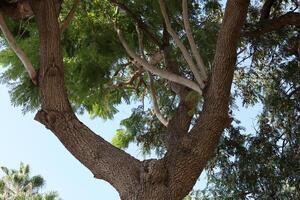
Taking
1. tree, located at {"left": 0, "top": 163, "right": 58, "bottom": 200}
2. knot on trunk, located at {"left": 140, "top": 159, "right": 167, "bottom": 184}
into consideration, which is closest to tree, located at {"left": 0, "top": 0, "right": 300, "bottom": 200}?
knot on trunk, located at {"left": 140, "top": 159, "right": 167, "bottom": 184}

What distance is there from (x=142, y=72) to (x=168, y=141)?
6.72ft

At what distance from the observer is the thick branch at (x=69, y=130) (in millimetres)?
3504

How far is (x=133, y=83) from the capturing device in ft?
19.6

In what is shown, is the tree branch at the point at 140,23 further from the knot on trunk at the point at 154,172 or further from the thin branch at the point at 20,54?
the knot on trunk at the point at 154,172

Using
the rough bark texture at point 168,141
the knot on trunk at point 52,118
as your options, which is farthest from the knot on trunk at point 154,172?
the knot on trunk at point 52,118

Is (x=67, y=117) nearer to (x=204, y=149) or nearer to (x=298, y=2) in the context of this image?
(x=204, y=149)

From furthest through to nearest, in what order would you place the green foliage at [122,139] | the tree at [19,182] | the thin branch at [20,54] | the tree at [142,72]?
the tree at [19,182], the green foliage at [122,139], the thin branch at [20,54], the tree at [142,72]

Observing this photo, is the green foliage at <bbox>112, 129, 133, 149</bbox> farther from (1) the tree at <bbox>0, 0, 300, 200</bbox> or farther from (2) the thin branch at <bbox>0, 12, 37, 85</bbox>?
(2) the thin branch at <bbox>0, 12, 37, 85</bbox>

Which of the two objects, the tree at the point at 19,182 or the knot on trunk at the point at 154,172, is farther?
the tree at the point at 19,182

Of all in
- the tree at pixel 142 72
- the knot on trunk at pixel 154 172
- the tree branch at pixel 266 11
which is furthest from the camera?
the tree branch at pixel 266 11

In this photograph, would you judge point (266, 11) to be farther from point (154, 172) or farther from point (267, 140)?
point (154, 172)

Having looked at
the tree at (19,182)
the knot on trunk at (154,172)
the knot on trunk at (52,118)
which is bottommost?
the knot on trunk at (154,172)

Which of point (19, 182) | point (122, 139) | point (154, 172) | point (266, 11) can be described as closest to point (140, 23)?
point (266, 11)

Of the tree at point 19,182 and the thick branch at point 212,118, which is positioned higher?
the tree at point 19,182
